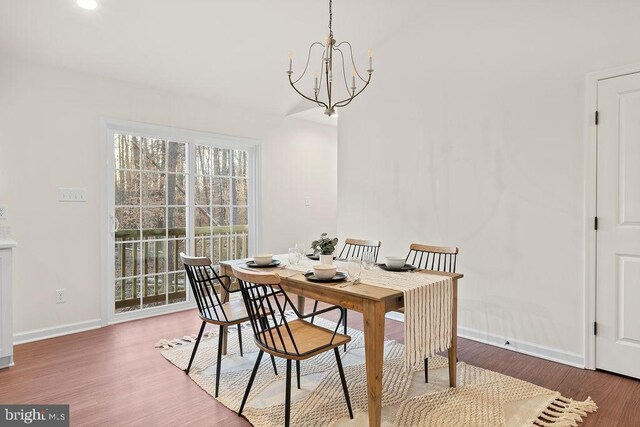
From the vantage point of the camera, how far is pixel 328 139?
5.71 metres

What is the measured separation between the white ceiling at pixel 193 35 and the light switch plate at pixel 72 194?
1108 millimetres

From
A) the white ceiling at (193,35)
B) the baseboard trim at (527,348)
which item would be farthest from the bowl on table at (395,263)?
the white ceiling at (193,35)

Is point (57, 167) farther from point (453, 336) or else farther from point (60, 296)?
point (453, 336)

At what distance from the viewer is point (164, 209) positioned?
406 cm

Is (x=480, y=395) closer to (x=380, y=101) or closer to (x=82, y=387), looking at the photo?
(x=82, y=387)

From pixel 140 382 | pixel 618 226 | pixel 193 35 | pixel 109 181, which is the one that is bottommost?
pixel 140 382

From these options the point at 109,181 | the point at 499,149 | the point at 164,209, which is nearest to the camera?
the point at 499,149

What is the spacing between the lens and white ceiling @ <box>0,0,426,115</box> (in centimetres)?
291

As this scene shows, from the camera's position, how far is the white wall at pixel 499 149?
2.75m

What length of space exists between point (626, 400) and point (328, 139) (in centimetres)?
448

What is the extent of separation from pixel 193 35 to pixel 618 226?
3.70 m

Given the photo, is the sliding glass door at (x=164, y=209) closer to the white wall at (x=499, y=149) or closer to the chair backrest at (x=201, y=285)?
the chair backrest at (x=201, y=285)

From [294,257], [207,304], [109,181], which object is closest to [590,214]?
[294,257]

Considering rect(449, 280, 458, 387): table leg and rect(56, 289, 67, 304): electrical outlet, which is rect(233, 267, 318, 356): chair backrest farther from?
rect(56, 289, 67, 304): electrical outlet
